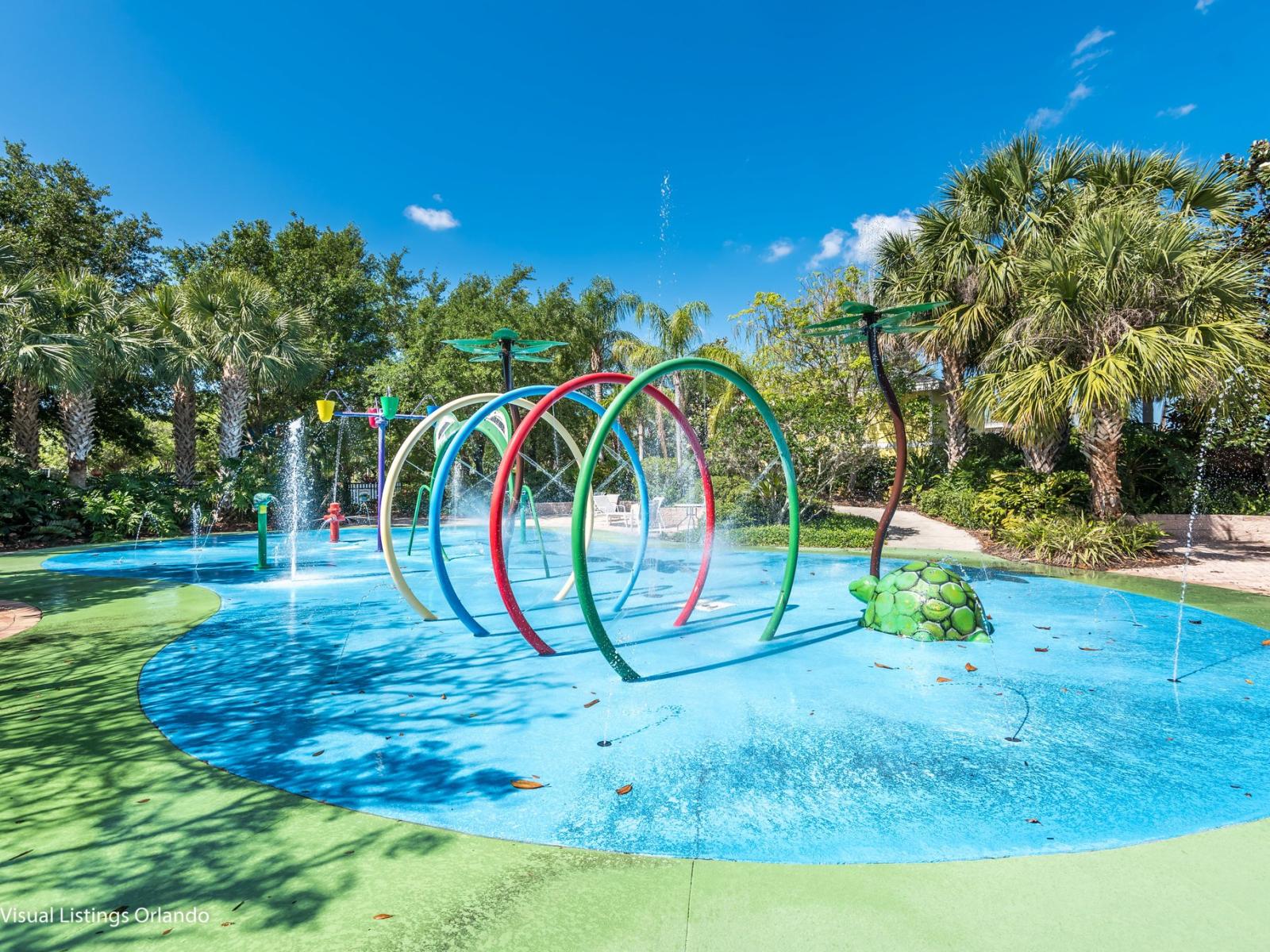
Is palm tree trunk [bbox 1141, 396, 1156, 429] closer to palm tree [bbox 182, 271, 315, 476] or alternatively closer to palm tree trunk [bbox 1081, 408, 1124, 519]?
palm tree trunk [bbox 1081, 408, 1124, 519]

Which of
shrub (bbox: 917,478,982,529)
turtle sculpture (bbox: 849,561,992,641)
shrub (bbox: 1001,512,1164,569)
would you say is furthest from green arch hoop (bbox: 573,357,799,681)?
shrub (bbox: 917,478,982,529)

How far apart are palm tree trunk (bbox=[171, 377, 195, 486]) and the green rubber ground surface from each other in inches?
801

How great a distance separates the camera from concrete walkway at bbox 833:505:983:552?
1476 cm

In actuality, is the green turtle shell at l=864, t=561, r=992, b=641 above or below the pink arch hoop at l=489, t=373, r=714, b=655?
below

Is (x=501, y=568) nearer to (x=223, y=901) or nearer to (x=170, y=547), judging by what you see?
(x=223, y=901)

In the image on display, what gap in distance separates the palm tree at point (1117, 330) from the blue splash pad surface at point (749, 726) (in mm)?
4502

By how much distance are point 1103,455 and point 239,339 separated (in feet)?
74.7

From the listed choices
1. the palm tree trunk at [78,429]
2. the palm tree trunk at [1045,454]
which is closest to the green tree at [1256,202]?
the palm tree trunk at [1045,454]

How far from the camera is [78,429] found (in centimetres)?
1853

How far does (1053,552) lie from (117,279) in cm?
3354

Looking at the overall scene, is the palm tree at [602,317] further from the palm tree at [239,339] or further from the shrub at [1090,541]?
the shrub at [1090,541]

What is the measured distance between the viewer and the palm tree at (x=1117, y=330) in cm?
1070

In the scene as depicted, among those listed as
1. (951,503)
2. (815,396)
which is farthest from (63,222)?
(951,503)

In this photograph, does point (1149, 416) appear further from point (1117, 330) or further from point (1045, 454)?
point (1117, 330)
